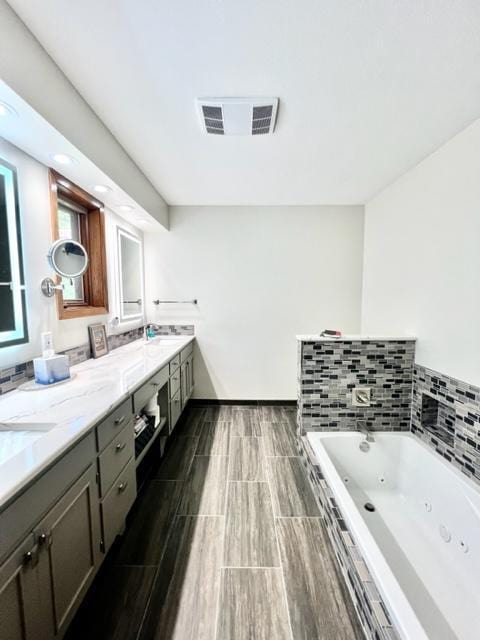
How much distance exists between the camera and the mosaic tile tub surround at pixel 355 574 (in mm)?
937

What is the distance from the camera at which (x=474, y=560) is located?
1.31 metres

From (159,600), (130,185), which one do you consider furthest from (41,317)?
(159,600)

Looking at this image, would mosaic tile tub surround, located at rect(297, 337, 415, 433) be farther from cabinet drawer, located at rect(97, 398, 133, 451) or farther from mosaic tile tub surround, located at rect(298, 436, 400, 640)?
cabinet drawer, located at rect(97, 398, 133, 451)

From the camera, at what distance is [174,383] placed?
2375 millimetres

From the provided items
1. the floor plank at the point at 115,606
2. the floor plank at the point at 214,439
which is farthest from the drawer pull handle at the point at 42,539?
the floor plank at the point at 214,439

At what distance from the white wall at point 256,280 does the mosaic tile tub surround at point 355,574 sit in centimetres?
171

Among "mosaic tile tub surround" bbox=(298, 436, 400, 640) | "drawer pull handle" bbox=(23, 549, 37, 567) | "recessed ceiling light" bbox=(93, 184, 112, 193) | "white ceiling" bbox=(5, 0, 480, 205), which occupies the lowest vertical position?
"mosaic tile tub surround" bbox=(298, 436, 400, 640)

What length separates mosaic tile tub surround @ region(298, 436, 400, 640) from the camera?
0.94 metres

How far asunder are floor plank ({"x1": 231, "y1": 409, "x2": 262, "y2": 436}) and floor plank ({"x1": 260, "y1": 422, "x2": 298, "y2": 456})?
8 centimetres

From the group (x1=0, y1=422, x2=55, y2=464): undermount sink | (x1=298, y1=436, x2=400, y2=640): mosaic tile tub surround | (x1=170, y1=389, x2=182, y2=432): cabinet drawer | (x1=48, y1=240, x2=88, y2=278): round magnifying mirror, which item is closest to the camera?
(x1=298, y1=436, x2=400, y2=640): mosaic tile tub surround

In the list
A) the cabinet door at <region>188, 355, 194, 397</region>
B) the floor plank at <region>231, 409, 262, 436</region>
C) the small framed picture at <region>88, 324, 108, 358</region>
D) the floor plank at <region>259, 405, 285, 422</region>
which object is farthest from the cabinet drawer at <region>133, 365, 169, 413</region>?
the floor plank at <region>259, 405, 285, 422</region>

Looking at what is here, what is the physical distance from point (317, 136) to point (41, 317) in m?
2.13

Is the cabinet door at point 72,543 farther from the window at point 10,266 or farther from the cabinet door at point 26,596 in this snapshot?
the window at point 10,266

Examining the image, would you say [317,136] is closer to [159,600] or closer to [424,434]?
[424,434]
